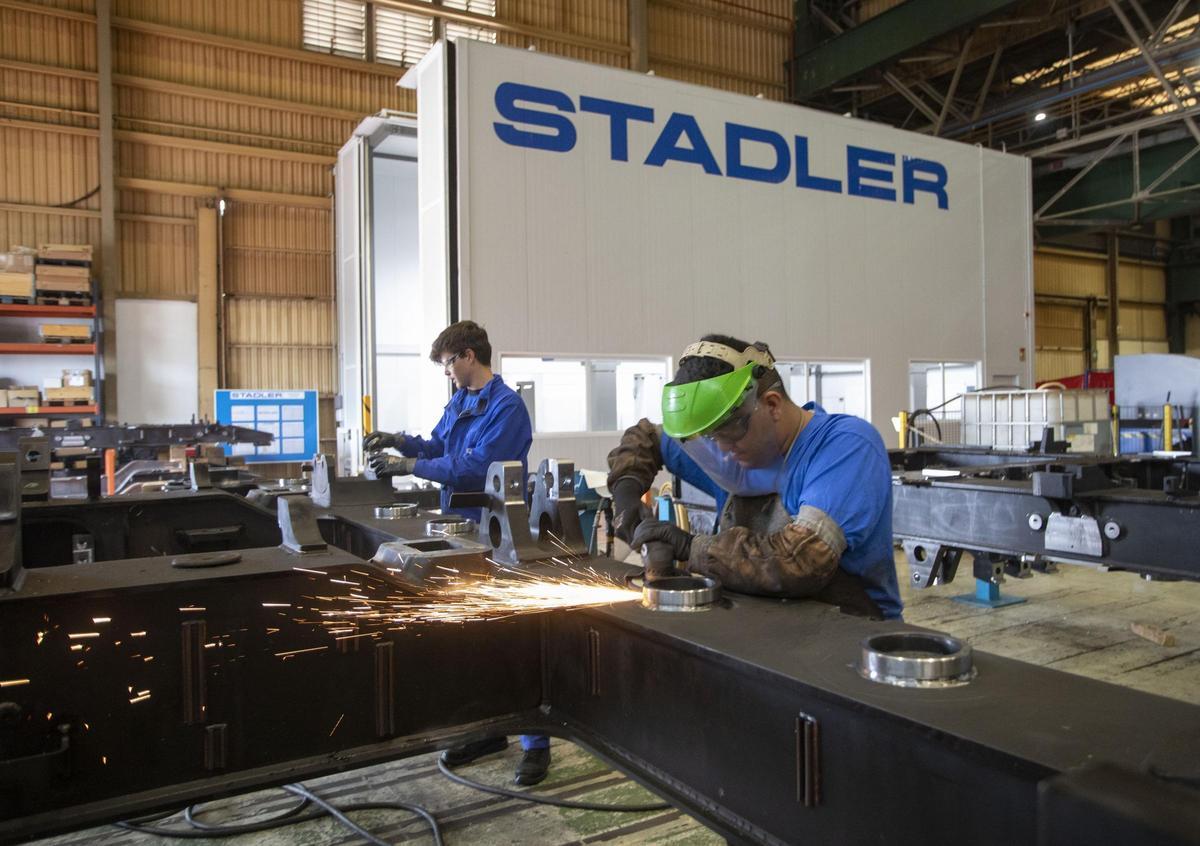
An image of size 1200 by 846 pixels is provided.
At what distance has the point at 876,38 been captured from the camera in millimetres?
12352

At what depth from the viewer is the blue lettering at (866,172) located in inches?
396

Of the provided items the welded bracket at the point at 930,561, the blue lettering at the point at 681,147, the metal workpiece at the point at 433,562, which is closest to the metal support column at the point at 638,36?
the blue lettering at the point at 681,147

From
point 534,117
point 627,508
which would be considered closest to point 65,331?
point 534,117

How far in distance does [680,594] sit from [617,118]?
7745mm

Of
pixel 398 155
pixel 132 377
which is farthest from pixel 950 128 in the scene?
pixel 132 377

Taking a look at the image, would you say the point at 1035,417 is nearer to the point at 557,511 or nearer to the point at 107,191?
the point at 557,511

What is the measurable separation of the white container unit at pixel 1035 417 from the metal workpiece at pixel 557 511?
6.10 meters

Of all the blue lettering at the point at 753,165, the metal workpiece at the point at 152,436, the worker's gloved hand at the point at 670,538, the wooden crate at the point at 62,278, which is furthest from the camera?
the wooden crate at the point at 62,278

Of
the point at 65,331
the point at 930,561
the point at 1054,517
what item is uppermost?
the point at 65,331

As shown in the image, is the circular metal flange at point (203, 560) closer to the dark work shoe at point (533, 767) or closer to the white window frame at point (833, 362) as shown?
the dark work shoe at point (533, 767)

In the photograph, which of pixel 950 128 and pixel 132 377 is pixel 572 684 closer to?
pixel 132 377

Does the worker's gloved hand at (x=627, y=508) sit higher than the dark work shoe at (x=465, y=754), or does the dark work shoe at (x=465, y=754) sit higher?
the worker's gloved hand at (x=627, y=508)

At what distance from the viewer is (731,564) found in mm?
1585

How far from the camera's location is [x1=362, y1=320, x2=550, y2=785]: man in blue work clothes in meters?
3.27
